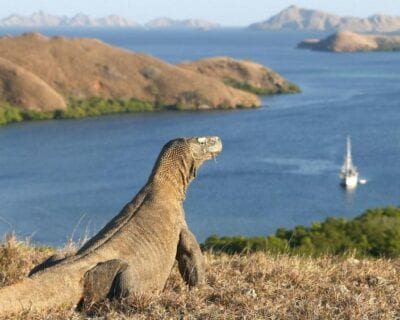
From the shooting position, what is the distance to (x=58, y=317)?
17.7ft

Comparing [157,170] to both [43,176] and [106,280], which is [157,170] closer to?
[106,280]

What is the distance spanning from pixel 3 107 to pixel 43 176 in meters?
40.6

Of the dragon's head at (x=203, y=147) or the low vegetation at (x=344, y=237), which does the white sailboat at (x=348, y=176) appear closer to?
the low vegetation at (x=344, y=237)

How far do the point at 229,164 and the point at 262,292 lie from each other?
57.2 metres

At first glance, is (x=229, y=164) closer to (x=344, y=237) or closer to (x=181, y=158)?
(x=344, y=237)

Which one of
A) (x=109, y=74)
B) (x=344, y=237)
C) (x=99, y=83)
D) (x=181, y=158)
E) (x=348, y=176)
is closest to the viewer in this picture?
(x=181, y=158)

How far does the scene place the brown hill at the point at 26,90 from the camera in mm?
103688

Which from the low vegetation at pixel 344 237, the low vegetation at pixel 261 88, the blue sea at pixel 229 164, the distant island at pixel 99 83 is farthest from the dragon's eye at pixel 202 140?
the low vegetation at pixel 261 88

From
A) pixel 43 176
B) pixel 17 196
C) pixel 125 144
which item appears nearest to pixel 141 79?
pixel 125 144

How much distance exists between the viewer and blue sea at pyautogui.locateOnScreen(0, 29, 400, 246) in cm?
4700

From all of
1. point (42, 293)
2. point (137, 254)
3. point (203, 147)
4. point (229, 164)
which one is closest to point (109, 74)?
point (229, 164)

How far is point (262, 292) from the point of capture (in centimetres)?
640

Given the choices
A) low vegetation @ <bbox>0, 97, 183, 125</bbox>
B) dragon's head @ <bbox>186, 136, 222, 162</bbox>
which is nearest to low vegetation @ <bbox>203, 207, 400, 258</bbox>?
dragon's head @ <bbox>186, 136, 222, 162</bbox>

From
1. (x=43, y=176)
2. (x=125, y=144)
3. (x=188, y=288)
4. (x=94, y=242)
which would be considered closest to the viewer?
(x=94, y=242)
